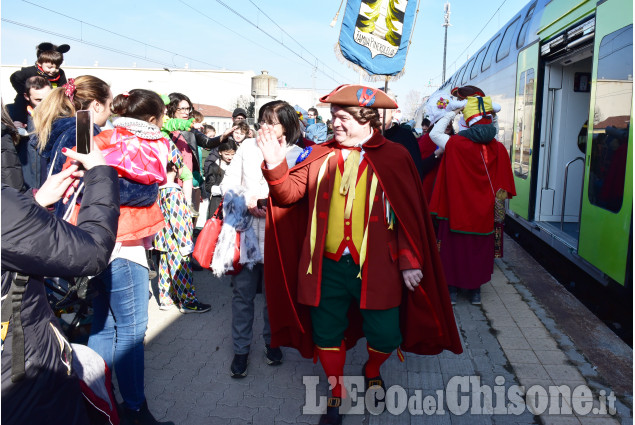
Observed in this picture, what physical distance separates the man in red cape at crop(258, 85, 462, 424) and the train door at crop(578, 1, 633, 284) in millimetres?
A: 2170

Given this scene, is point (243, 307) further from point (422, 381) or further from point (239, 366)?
point (422, 381)

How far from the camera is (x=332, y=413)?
2.83 meters

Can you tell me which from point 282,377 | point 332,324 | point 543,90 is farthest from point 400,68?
point 543,90

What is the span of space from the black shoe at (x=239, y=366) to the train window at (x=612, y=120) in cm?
335

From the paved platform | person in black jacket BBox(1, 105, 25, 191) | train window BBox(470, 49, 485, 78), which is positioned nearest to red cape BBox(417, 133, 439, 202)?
the paved platform

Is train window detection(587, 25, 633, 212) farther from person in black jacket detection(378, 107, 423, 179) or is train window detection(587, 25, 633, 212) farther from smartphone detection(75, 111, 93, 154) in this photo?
smartphone detection(75, 111, 93, 154)

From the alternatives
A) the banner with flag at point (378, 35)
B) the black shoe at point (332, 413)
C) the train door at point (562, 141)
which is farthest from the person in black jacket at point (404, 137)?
the train door at point (562, 141)

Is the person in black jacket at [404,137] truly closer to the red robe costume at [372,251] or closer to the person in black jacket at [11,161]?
the red robe costume at [372,251]

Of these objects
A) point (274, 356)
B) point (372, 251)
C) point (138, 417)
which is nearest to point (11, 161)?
point (138, 417)

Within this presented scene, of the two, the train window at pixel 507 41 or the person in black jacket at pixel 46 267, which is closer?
the person in black jacket at pixel 46 267

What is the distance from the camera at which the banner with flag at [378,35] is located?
12.7ft

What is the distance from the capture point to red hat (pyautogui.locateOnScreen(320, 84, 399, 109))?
2.66m

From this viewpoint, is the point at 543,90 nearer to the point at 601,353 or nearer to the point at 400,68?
the point at 400,68

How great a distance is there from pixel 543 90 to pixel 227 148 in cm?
414
